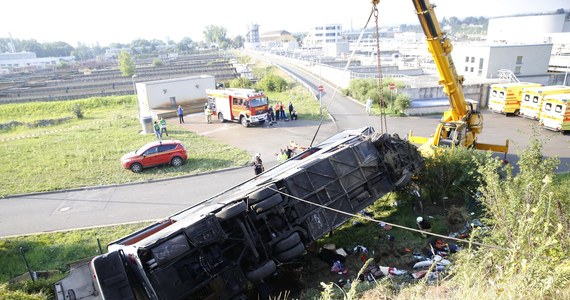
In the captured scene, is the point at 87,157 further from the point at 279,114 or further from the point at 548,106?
the point at 548,106

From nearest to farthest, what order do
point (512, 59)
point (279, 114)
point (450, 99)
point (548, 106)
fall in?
point (450, 99), point (548, 106), point (279, 114), point (512, 59)

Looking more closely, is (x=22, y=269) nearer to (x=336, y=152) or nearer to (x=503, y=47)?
(x=336, y=152)

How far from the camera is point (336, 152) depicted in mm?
9719

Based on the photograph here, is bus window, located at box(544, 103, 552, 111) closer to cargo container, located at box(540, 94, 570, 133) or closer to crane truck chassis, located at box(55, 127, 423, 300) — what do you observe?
cargo container, located at box(540, 94, 570, 133)

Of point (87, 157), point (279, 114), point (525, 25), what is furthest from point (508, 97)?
point (525, 25)

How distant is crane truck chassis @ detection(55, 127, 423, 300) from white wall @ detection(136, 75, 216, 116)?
22506 mm

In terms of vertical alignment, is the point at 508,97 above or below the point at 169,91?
below

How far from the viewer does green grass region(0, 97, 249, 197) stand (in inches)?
641

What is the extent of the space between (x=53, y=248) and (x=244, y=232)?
7.14 metres

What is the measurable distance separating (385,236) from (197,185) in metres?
8.43

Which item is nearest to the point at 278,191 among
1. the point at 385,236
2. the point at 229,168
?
the point at 385,236

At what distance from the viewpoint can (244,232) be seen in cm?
732

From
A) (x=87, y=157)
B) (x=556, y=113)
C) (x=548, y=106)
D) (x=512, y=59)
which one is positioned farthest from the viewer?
(x=512, y=59)

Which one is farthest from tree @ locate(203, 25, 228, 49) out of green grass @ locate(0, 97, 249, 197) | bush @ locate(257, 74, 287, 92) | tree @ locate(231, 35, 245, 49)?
green grass @ locate(0, 97, 249, 197)
